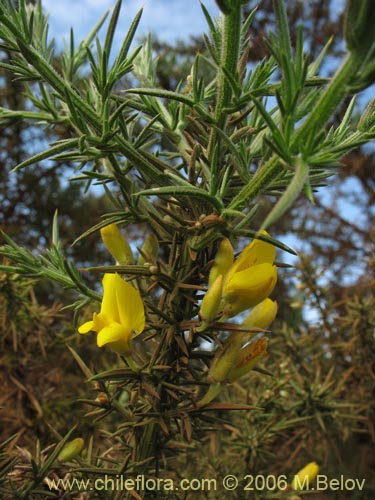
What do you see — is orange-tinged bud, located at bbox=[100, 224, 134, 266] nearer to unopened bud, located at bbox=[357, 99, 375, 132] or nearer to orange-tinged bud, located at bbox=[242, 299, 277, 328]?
orange-tinged bud, located at bbox=[242, 299, 277, 328]

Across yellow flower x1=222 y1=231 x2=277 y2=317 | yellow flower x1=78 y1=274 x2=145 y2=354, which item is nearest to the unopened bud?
yellow flower x1=222 y1=231 x2=277 y2=317

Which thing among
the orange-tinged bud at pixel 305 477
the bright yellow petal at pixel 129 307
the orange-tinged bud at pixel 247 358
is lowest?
the orange-tinged bud at pixel 305 477

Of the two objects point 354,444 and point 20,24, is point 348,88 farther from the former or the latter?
point 354,444

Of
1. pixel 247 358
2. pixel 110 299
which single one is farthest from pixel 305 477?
pixel 110 299

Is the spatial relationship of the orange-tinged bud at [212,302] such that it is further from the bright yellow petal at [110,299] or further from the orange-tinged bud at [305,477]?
the orange-tinged bud at [305,477]

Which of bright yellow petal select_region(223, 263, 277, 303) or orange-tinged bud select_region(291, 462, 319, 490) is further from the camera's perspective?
orange-tinged bud select_region(291, 462, 319, 490)

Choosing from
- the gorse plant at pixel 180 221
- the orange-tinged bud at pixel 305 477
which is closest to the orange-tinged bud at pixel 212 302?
the gorse plant at pixel 180 221

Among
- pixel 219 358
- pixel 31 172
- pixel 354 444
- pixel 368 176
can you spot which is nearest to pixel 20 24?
pixel 219 358
